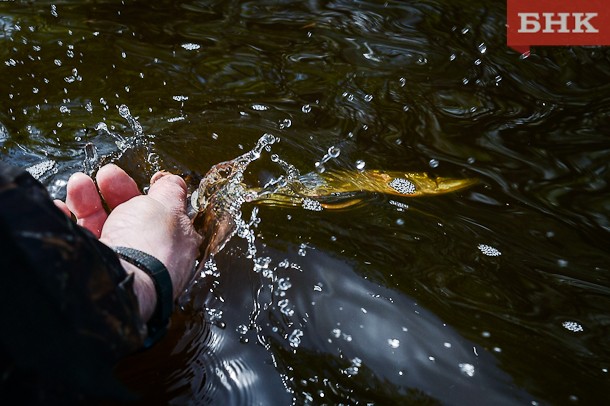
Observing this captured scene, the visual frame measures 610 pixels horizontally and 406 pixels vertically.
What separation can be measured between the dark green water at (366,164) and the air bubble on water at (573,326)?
13 mm

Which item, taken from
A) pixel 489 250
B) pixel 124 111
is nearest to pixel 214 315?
pixel 489 250

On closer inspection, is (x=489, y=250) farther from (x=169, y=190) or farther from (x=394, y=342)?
(x=169, y=190)

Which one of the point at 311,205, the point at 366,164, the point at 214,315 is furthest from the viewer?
the point at 366,164

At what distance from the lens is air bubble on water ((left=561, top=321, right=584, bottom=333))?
1931mm

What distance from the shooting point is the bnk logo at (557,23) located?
3707 millimetres

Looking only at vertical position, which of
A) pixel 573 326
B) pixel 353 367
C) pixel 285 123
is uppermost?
pixel 285 123

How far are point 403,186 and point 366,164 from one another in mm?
197

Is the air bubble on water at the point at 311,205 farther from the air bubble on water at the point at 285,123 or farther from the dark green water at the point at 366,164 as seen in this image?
the air bubble on water at the point at 285,123

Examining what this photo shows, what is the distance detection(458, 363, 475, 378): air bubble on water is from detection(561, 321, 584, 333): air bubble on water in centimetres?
36

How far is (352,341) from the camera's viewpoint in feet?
5.95

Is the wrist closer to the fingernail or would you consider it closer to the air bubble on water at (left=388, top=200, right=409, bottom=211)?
the fingernail

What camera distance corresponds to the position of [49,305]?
112 cm

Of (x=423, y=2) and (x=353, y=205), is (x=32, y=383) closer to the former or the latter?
(x=353, y=205)

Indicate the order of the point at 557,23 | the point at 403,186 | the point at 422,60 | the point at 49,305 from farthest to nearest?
the point at 557,23 → the point at 422,60 → the point at 403,186 → the point at 49,305
